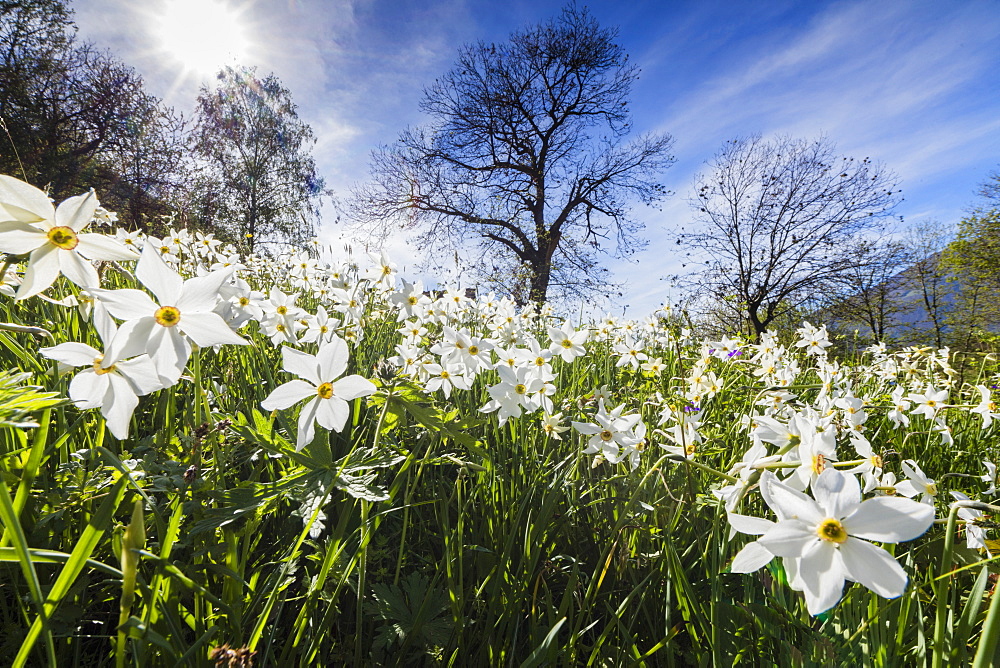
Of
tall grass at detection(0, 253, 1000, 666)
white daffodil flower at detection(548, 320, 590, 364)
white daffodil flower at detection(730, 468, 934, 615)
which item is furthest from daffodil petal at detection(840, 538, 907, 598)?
white daffodil flower at detection(548, 320, 590, 364)

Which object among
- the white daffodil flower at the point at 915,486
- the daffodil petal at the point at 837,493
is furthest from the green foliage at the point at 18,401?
the white daffodil flower at the point at 915,486

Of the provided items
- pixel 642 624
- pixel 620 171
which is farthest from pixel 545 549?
pixel 620 171

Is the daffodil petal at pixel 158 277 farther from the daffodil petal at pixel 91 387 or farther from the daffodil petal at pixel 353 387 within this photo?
the daffodil petal at pixel 353 387

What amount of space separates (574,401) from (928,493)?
4.23 feet

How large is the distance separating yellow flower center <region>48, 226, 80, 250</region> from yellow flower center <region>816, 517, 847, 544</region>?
142cm

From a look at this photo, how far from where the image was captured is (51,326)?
6.81 feet

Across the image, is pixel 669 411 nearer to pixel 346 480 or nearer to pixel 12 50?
pixel 346 480

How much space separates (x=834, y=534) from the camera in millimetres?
755

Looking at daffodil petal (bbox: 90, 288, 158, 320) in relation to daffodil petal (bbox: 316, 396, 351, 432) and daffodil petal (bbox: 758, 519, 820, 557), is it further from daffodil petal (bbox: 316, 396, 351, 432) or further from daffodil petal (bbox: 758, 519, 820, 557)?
daffodil petal (bbox: 758, 519, 820, 557)

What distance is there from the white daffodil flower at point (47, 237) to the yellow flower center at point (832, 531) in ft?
4.09

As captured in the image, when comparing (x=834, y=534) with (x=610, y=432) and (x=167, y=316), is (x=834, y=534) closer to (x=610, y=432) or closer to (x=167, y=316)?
(x=610, y=432)

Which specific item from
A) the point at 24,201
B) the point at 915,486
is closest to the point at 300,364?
the point at 24,201

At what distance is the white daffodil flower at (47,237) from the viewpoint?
77 centimetres

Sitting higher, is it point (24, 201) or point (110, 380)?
point (24, 201)
